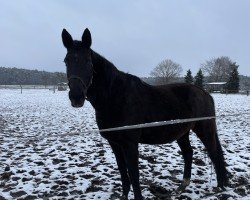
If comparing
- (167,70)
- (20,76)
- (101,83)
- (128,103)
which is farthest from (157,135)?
(20,76)

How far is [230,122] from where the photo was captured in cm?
1190

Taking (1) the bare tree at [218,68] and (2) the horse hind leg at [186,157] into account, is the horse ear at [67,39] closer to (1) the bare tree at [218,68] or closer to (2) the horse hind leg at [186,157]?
(2) the horse hind leg at [186,157]

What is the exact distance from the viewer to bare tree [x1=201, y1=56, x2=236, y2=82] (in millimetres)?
81088

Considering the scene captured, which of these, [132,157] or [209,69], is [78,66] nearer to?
[132,157]

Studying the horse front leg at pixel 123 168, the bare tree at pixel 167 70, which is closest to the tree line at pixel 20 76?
the bare tree at pixel 167 70

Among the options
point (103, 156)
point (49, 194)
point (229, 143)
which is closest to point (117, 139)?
point (49, 194)

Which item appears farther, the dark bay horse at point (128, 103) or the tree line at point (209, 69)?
the tree line at point (209, 69)

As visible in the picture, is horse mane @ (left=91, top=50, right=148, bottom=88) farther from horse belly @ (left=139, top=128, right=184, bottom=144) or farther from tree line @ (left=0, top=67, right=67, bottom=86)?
tree line @ (left=0, top=67, right=67, bottom=86)

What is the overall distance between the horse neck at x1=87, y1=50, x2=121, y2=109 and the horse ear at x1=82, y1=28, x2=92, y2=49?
27cm

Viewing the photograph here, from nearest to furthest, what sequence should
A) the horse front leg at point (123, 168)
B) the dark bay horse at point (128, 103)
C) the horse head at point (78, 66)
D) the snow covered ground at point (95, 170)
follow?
the horse head at point (78, 66) → the dark bay horse at point (128, 103) → the horse front leg at point (123, 168) → the snow covered ground at point (95, 170)

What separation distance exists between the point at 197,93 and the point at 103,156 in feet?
9.32

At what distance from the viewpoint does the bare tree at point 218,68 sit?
81088mm

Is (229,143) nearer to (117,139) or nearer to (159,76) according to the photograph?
(117,139)

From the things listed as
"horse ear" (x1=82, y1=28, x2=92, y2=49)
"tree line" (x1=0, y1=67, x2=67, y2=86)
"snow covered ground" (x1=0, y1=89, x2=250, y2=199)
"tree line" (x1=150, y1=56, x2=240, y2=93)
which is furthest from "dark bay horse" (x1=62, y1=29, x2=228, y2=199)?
"tree line" (x1=0, y1=67, x2=67, y2=86)
